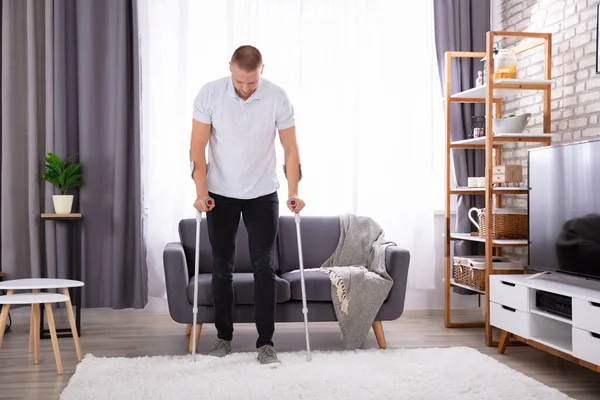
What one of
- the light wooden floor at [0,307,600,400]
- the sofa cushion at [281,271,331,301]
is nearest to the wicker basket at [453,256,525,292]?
the light wooden floor at [0,307,600,400]

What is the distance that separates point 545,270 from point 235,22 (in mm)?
2844

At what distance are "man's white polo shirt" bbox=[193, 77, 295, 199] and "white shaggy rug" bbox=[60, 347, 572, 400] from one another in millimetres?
884

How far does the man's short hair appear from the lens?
3285 millimetres

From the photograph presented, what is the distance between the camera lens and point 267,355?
345 centimetres

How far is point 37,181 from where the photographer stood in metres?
4.80

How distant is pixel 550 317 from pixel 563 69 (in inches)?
65.9

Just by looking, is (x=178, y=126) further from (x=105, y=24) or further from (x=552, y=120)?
(x=552, y=120)

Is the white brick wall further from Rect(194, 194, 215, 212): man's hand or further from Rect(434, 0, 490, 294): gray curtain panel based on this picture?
Rect(194, 194, 215, 212): man's hand

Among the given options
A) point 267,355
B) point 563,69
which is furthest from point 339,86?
point 267,355

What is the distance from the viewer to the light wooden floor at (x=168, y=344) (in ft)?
10.5

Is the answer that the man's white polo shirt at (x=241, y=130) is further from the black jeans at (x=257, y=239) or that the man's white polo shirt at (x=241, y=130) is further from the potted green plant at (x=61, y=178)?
the potted green plant at (x=61, y=178)

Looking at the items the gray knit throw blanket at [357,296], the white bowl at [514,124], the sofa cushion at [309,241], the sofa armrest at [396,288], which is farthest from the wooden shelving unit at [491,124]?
the sofa cushion at [309,241]

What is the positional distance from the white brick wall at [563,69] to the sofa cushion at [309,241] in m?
1.38

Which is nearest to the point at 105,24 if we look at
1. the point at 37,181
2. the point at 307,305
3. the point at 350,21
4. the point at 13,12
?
the point at 13,12
